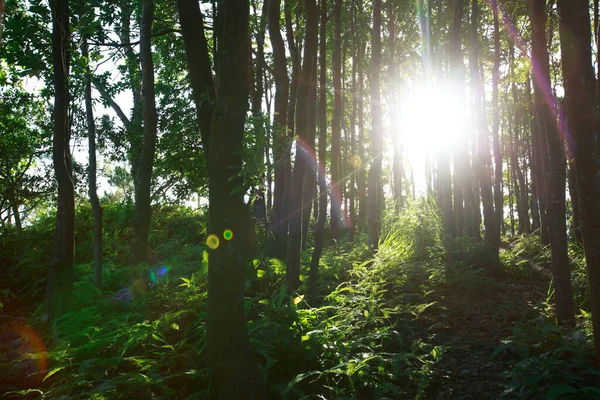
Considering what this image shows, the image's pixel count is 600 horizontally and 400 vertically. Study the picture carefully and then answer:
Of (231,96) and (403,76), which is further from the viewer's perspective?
(403,76)

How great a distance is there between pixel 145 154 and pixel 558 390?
8.04 metres

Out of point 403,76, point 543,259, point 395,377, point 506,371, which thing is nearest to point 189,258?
point 395,377

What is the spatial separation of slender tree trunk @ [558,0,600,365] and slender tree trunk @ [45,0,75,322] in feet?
20.9

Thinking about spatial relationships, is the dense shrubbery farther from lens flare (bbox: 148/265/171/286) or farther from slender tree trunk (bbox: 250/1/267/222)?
slender tree trunk (bbox: 250/1/267/222)

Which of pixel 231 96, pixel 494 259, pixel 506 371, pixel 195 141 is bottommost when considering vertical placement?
pixel 506 371

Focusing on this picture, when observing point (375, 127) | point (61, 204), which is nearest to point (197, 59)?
point (61, 204)

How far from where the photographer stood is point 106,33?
822 centimetres

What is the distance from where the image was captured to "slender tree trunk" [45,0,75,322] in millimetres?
5887

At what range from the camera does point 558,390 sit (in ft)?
11.5

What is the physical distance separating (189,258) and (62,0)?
20.5 feet

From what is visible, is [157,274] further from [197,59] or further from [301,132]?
[197,59]

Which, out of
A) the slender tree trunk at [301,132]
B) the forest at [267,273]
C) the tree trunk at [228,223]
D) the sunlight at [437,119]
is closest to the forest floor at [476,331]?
the forest at [267,273]

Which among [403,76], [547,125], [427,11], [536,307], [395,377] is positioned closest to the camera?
[395,377]

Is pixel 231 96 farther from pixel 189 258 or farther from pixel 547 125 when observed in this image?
pixel 189 258
